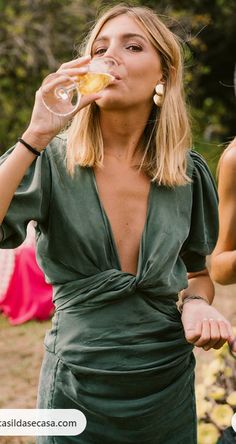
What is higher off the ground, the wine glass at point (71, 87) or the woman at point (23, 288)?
the wine glass at point (71, 87)

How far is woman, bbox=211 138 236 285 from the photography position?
253 cm

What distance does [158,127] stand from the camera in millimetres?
2348

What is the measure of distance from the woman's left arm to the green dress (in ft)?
0.25

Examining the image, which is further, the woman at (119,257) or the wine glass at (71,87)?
the woman at (119,257)

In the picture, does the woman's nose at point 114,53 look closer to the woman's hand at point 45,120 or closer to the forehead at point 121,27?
the forehead at point 121,27

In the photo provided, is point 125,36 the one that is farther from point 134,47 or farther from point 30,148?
point 30,148

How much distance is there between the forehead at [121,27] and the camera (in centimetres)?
225

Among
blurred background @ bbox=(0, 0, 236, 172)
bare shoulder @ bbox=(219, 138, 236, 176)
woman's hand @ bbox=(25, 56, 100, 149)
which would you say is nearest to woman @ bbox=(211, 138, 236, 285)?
bare shoulder @ bbox=(219, 138, 236, 176)

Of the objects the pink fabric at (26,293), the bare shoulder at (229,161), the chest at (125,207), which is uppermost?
the chest at (125,207)

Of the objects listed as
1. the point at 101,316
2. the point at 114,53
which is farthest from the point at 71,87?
the point at 101,316

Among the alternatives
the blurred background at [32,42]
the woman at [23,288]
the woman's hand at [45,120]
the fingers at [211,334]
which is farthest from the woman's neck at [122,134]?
the blurred background at [32,42]

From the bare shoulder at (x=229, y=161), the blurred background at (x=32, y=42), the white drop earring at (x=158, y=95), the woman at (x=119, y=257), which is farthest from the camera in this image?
the blurred background at (x=32, y=42)

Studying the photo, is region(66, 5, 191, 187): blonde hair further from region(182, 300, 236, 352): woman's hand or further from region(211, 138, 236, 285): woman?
region(182, 300, 236, 352): woman's hand

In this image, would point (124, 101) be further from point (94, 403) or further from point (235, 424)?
point (235, 424)
